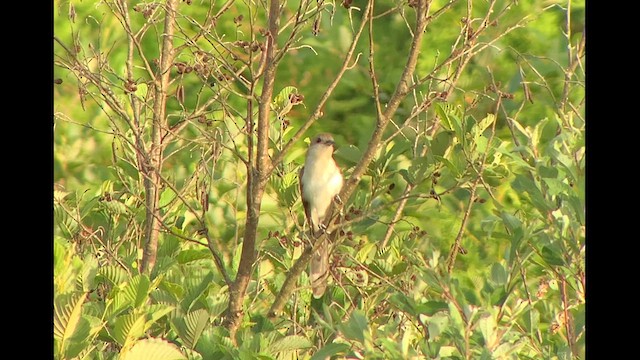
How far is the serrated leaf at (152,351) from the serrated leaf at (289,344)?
0.47 meters

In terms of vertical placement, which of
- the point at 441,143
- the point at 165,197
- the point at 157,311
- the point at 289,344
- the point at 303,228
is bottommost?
the point at 289,344

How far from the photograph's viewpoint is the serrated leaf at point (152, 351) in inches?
101

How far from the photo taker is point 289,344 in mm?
3059

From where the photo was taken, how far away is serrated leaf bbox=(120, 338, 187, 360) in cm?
257

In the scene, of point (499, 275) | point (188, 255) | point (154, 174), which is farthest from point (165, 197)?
point (499, 275)

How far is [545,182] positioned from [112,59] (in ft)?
18.2

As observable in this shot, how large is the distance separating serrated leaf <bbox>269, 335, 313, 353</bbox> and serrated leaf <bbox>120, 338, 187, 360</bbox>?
1.54 feet

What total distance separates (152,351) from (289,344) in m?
0.57

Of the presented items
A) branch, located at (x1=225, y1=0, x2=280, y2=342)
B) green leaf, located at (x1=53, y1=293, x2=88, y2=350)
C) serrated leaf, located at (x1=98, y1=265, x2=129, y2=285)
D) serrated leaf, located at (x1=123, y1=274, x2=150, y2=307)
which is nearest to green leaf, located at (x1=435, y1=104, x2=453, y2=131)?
branch, located at (x1=225, y1=0, x2=280, y2=342)

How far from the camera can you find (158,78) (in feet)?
14.6

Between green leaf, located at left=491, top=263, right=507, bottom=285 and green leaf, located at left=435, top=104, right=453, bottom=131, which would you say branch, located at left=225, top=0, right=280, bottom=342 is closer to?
green leaf, located at left=435, top=104, right=453, bottom=131

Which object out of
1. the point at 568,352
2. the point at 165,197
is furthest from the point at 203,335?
the point at 165,197

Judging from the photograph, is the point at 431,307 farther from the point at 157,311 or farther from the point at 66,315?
the point at 66,315

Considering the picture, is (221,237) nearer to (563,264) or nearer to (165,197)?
(165,197)
